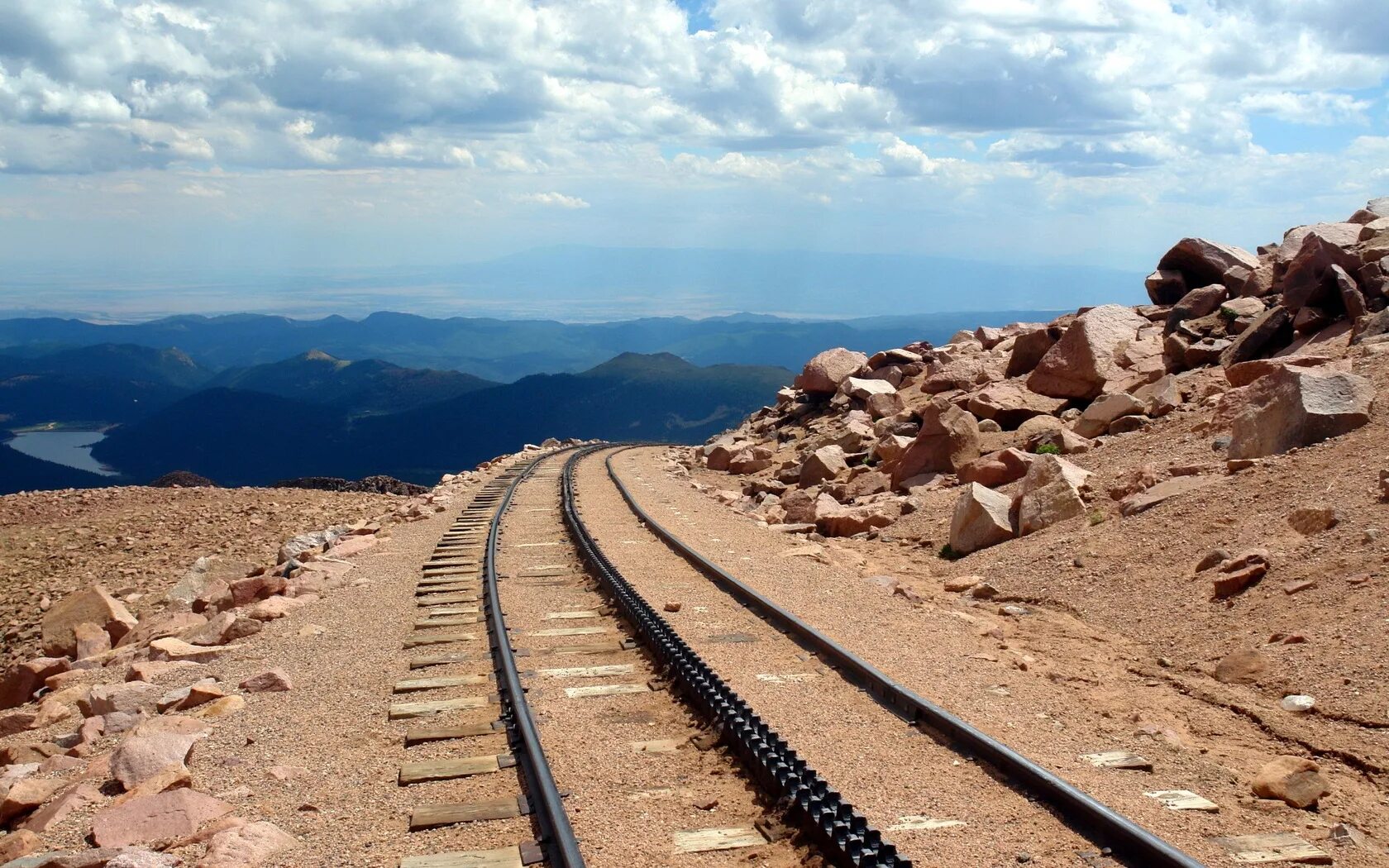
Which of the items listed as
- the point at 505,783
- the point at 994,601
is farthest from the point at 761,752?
the point at 994,601

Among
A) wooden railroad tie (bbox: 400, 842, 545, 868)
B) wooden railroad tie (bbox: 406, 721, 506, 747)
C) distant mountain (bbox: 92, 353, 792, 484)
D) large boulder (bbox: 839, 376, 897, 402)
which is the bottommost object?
distant mountain (bbox: 92, 353, 792, 484)

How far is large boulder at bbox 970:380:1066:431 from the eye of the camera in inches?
784

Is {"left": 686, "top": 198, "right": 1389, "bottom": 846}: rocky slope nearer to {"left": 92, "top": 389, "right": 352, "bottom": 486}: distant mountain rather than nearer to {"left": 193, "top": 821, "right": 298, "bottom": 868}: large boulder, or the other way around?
{"left": 193, "top": 821, "right": 298, "bottom": 868}: large boulder

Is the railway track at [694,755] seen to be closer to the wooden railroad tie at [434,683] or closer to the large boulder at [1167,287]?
the wooden railroad tie at [434,683]

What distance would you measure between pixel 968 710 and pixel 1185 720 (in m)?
1.46

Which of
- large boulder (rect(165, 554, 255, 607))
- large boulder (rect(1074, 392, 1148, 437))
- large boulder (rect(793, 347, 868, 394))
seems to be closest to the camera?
large boulder (rect(165, 554, 255, 607))

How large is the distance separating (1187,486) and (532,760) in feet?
29.3

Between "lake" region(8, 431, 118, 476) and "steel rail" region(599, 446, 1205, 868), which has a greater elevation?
"steel rail" region(599, 446, 1205, 868)

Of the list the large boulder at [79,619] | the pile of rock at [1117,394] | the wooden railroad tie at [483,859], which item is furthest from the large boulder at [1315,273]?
the large boulder at [79,619]

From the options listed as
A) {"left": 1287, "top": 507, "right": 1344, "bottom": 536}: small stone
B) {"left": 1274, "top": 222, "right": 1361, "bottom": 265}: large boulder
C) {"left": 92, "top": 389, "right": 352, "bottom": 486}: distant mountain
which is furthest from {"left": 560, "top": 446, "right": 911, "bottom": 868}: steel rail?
{"left": 92, "top": 389, "right": 352, "bottom": 486}: distant mountain

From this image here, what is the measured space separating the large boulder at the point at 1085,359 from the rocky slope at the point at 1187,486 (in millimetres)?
39

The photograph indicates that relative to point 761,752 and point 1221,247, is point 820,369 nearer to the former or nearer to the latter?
point 1221,247

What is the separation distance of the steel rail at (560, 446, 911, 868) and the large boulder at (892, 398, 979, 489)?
9356 mm

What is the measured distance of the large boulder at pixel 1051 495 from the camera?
13109mm
